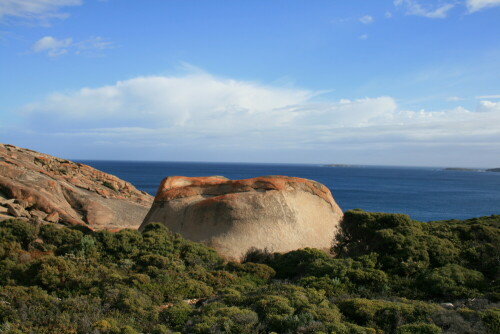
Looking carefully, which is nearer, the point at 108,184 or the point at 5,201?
the point at 5,201

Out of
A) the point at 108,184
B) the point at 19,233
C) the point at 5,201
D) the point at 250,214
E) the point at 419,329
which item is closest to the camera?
the point at 419,329

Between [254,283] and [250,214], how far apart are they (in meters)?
3.66

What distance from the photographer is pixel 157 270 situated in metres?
14.3

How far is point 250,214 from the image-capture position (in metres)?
18.1

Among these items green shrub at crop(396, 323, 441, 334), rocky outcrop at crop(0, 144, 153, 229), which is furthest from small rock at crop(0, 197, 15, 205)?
green shrub at crop(396, 323, 441, 334)

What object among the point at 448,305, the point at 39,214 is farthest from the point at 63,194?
the point at 448,305

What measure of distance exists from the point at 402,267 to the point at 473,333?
6.17 meters

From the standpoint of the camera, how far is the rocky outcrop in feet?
101

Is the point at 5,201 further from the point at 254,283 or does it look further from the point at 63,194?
the point at 254,283

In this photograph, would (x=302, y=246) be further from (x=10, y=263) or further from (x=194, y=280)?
(x=10, y=263)

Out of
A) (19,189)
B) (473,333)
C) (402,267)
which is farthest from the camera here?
(19,189)

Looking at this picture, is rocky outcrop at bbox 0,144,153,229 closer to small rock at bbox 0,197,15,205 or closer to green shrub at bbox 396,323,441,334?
small rock at bbox 0,197,15,205

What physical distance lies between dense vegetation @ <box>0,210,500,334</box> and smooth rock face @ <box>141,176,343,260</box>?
2.69 feet

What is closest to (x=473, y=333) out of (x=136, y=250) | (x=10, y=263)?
(x=136, y=250)
